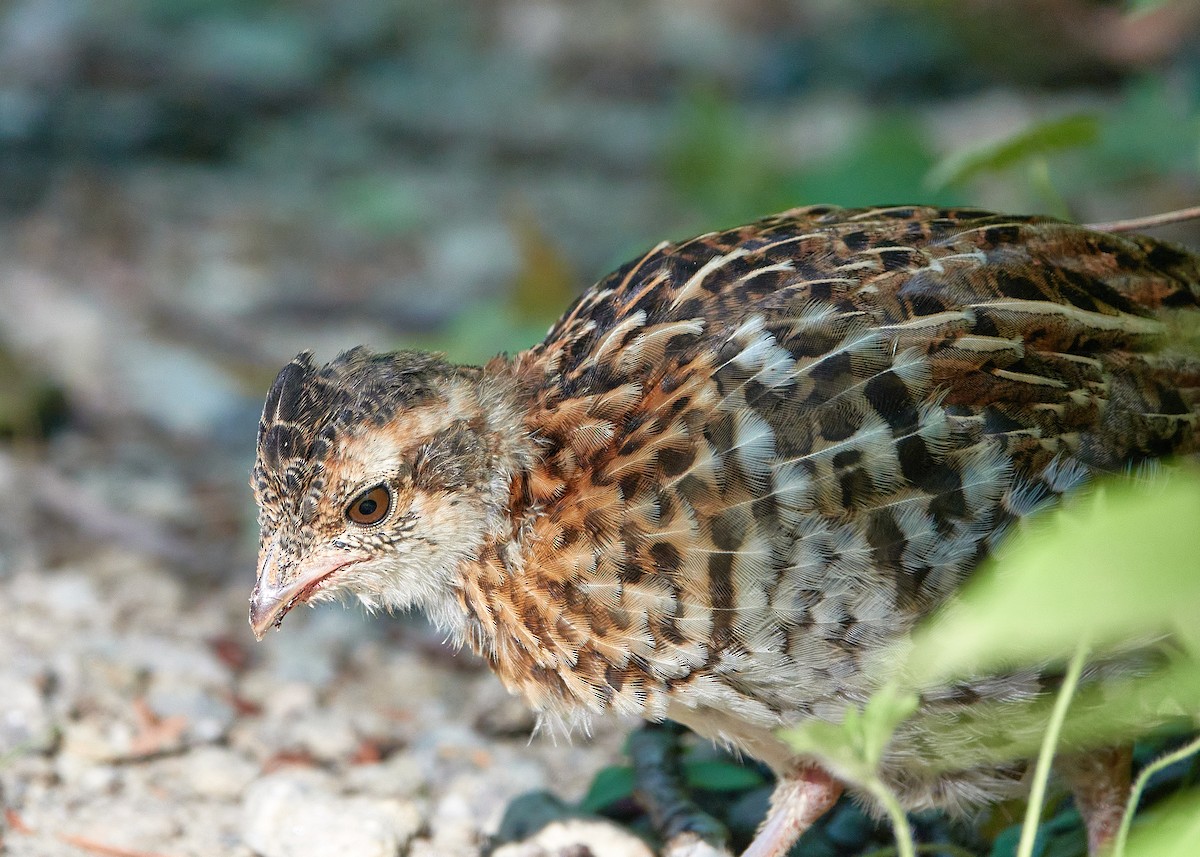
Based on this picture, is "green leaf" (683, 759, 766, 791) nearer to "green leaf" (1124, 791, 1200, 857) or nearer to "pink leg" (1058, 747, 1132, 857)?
"pink leg" (1058, 747, 1132, 857)

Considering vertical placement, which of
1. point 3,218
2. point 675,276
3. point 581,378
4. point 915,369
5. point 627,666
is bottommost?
point 627,666

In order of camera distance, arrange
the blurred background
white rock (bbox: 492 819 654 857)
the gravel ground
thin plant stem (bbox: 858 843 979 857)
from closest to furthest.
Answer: thin plant stem (bbox: 858 843 979 857), white rock (bbox: 492 819 654 857), the gravel ground, the blurred background

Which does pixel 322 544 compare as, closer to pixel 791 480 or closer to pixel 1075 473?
pixel 791 480

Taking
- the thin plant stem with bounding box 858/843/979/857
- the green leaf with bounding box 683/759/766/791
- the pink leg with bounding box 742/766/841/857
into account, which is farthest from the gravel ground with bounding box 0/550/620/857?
the thin plant stem with bounding box 858/843/979/857

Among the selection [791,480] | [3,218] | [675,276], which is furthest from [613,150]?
[791,480]

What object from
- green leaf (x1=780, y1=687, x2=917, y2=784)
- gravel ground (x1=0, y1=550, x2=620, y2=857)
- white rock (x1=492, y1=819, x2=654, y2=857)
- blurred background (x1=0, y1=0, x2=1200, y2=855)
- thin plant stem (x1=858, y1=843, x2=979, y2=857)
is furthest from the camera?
blurred background (x1=0, y1=0, x2=1200, y2=855)

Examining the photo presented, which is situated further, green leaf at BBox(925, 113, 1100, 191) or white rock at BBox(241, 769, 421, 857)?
green leaf at BBox(925, 113, 1100, 191)

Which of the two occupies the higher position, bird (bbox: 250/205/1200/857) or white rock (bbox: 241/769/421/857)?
bird (bbox: 250/205/1200/857)

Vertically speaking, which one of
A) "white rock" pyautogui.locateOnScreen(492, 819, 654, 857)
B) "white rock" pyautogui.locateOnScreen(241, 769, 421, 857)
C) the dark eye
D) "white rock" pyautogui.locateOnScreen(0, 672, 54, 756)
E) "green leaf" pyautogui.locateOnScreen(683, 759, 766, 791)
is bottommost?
"white rock" pyautogui.locateOnScreen(492, 819, 654, 857)

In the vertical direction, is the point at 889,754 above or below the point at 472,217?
below
